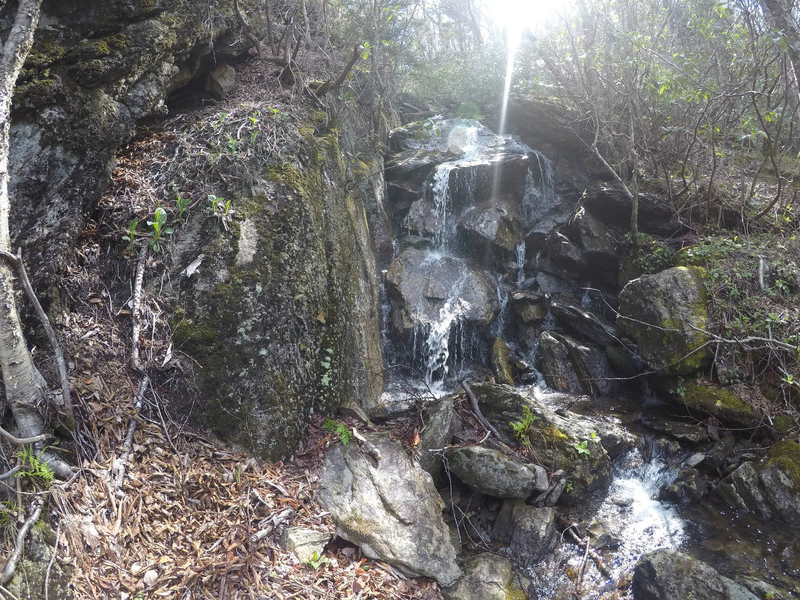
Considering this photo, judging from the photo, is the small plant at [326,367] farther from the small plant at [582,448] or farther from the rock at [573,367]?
the rock at [573,367]

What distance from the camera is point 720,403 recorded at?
656cm

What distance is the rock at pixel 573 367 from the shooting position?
8242 millimetres

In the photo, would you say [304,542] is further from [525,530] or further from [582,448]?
[582,448]

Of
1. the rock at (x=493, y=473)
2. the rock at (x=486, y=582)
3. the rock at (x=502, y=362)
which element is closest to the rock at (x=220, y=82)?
the rock at (x=493, y=473)

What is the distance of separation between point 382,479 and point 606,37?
1082 cm

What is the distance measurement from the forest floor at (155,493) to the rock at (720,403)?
521 centimetres

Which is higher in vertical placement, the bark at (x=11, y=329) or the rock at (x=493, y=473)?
the bark at (x=11, y=329)

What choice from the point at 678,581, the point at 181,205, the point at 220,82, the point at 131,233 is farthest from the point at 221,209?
the point at 678,581

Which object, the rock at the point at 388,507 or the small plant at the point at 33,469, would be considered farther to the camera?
the rock at the point at 388,507

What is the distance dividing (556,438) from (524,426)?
0.43 meters

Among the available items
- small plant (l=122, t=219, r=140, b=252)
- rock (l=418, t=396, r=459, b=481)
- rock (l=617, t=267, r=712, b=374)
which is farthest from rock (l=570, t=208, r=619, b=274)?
small plant (l=122, t=219, r=140, b=252)

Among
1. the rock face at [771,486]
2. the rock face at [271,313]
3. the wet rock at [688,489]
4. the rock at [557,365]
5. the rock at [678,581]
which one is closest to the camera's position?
the rock at [678,581]

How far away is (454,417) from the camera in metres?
5.77

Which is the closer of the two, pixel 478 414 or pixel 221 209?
pixel 221 209
